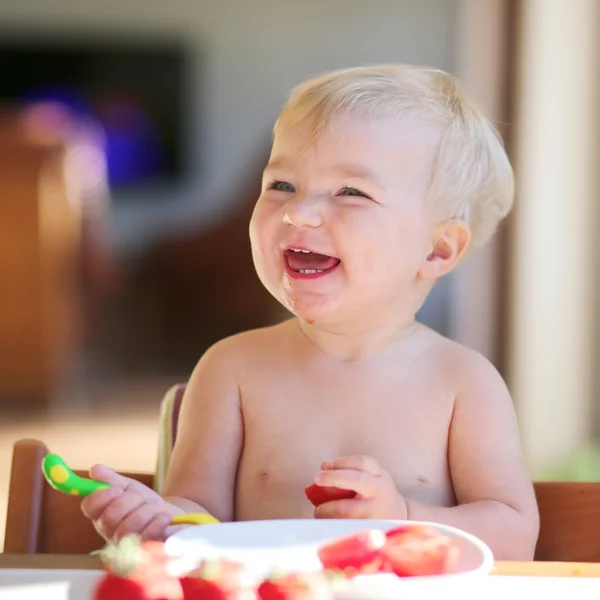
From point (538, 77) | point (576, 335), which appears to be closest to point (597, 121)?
point (538, 77)

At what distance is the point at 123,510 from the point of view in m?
0.71

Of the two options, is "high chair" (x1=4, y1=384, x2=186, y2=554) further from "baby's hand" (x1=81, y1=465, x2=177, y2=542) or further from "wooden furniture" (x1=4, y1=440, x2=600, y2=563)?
"baby's hand" (x1=81, y1=465, x2=177, y2=542)

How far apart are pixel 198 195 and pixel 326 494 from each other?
5111 mm

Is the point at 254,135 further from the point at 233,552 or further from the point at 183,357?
the point at 233,552

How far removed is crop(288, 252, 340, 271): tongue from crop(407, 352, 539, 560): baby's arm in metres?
0.16

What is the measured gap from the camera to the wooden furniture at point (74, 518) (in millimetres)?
886

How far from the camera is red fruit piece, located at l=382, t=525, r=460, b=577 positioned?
1.94 ft

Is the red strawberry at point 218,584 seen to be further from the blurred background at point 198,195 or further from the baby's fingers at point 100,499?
the blurred background at point 198,195

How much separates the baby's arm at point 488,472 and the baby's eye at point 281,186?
0.21 m

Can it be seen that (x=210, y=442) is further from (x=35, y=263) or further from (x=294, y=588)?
(x=35, y=263)

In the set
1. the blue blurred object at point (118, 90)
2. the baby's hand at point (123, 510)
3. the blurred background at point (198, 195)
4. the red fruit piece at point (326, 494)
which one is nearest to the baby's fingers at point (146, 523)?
the baby's hand at point (123, 510)

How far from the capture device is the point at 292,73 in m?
5.66

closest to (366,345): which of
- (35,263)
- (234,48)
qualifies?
(35,263)

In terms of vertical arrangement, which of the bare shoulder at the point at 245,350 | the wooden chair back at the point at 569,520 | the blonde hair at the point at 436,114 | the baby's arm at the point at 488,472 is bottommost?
the wooden chair back at the point at 569,520
